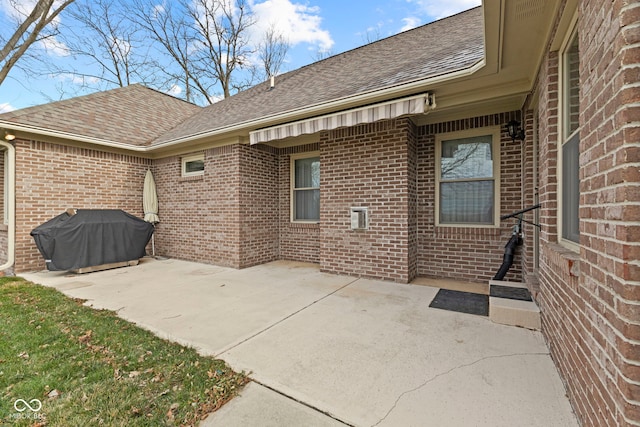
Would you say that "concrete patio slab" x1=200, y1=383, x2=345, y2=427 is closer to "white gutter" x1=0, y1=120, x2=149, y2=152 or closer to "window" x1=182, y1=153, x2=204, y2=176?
"window" x1=182, y1=153, x2=204, y2=176

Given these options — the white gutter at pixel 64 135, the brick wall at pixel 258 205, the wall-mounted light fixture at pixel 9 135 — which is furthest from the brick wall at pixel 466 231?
the wall-mounted light fixture at pixel 9 135

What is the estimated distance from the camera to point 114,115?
27.7ft

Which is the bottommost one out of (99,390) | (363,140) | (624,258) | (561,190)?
(99,390)

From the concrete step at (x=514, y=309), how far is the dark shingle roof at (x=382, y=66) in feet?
9.86

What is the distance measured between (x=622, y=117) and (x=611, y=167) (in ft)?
0.85

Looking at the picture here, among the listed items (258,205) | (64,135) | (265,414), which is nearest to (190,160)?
(258,205)

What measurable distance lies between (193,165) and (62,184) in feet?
9.55

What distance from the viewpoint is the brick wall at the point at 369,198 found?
507 centimetres

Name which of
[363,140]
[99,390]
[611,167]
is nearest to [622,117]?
[611,167]

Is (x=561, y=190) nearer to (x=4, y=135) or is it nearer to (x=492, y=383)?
(x=492, y=383)

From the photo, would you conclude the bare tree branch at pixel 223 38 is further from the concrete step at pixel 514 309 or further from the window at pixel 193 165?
the concrete step at pixel 514 309

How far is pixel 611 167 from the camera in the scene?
4.54 feet

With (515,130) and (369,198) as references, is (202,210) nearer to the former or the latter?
(369,198)

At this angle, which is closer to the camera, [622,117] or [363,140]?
[622,117]
